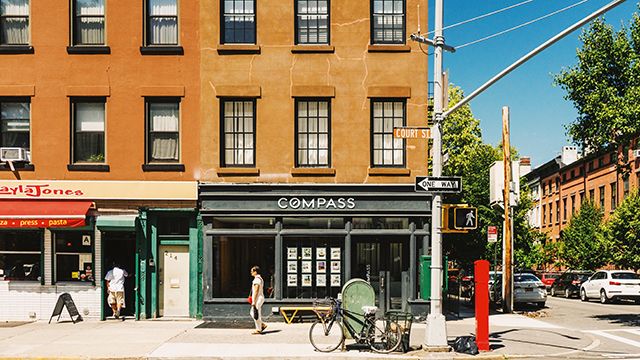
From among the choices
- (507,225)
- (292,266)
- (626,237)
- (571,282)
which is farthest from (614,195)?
(292,266)

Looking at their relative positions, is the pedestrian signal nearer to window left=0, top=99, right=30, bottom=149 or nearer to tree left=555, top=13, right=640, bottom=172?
tree left=555, top=13, right=640, bottom=172

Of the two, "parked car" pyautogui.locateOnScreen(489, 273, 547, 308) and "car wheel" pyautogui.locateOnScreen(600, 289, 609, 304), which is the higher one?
"parked car" pyautogui.locateOnScreen(489, 273, 547, 308)

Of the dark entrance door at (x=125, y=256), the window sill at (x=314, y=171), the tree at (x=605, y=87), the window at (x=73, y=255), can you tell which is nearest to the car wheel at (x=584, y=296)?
the tree at (x=605, y=87)

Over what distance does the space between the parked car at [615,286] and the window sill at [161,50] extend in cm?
2377

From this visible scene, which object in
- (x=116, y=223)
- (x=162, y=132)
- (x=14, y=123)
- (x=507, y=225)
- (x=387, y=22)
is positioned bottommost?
(x=507, y=225)

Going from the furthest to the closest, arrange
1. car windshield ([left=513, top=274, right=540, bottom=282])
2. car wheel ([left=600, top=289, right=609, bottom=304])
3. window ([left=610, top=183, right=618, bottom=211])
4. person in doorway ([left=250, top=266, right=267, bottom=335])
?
window ([left=610, top=183, right=618, bottom=211]), car wheel ([left=600, top=289, right=609, bottom=304]), car windshield ([left=513, top=274, right=540, bottom=282]), person in doorway ([left=250, top=266, right=267, bottom=335])

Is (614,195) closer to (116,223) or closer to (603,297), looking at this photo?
(603,297)

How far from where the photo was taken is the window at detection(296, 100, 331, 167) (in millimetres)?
19469

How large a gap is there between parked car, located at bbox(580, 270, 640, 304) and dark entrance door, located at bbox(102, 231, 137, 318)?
2309cm

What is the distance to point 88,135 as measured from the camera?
765 inches

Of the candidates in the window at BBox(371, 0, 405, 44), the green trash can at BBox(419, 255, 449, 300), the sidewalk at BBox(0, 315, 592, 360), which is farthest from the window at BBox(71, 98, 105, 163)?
the green trash can at BBox(419, 255, 449, 300)

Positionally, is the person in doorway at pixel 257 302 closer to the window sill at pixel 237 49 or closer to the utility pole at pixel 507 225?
the window sill at pixel 237 49

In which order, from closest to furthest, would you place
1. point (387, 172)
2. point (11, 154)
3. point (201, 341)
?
1. point (201, 341)
2. point (11, 154)
3. point (387, 172)

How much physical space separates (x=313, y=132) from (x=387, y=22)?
3996 mm
